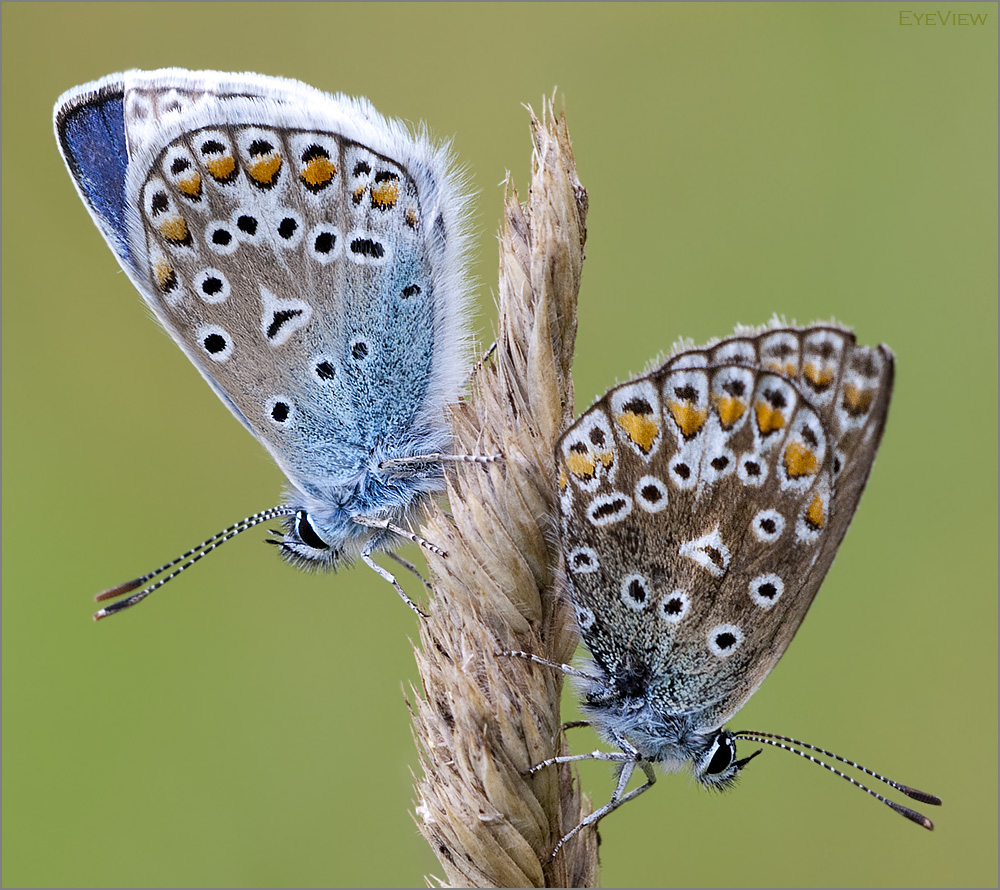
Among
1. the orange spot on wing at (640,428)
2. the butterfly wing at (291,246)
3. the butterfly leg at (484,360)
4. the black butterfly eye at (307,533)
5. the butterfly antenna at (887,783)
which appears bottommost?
the butterfly antenna at (887,783)

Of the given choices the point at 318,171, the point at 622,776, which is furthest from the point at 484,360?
the point at 622,776

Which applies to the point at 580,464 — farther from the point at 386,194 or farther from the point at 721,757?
the point at 386,194

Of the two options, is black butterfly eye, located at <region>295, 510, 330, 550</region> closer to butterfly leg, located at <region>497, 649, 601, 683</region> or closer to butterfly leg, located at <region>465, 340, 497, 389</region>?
butterfly leg, located at <region>465, 340, 497, 389</region>

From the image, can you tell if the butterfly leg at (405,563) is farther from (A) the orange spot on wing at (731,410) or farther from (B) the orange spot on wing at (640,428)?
(A) the orange spot on wing at (731,410)

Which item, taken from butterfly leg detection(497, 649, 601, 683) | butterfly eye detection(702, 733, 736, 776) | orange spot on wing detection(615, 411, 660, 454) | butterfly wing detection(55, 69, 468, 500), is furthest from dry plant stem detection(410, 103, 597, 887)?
butterfly wing detection(55, 69, 468, 500)

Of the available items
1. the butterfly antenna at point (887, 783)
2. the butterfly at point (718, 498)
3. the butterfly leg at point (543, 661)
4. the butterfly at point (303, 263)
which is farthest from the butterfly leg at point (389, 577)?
the butterfly antenna at point (887, 783)

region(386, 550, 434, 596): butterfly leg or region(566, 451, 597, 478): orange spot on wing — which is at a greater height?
region(566, 451, 597, 478): orange spot on wing

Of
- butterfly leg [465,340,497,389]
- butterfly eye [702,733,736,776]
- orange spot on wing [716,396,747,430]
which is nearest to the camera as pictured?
orange spot on wing [716,396,747,430]

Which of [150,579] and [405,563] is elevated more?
[150,579]
